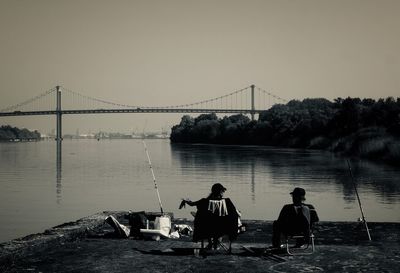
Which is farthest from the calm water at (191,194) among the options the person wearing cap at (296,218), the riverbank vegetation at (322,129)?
the riverbank vegetation at (322,129)

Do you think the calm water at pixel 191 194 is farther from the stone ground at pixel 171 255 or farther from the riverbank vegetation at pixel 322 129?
the riverbank vegetation at pixel 322 129

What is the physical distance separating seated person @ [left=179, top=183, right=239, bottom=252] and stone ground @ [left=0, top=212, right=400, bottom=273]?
1.24ft

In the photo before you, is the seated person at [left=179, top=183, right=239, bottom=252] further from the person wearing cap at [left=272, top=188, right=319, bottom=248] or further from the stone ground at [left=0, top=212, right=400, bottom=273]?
the person wearing cap at [left=272, top=188, right=319, bottom=248]

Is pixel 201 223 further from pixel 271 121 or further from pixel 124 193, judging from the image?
pixel 271 121

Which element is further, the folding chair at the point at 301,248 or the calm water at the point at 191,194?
the calm water at the point at 191,194

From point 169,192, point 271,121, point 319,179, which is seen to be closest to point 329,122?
point 271,121

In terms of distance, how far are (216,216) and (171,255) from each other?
99 centimetres

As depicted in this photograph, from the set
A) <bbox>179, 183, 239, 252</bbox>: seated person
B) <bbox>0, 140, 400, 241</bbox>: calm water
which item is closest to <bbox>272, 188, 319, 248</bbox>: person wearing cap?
<bbox>179, 183, 239, 252</bbox>: seated person

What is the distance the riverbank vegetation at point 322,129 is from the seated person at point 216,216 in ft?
152

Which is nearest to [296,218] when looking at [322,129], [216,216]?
[216,216]

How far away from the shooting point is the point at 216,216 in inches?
356

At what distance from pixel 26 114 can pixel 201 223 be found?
123084 millimetres

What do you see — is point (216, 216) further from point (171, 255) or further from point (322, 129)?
point (322, 129)

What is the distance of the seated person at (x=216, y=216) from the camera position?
29.7 feet
